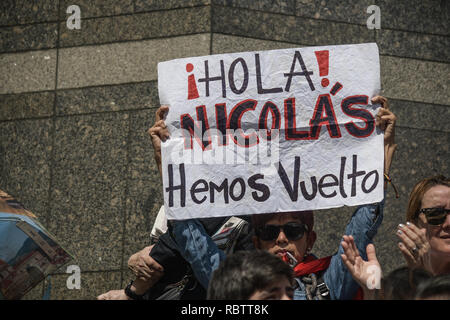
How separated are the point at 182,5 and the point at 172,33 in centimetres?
26

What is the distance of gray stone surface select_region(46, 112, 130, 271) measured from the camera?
7.50 meters

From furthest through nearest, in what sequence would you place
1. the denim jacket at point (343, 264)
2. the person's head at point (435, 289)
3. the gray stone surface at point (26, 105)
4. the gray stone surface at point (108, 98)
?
the gray stone surface at point (26, 105) → the gray stone surface at point (108, 98) → the denim jacket at point (343, 264) → the person's head at point (435, 289)

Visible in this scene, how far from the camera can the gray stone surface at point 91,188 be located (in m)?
7.50

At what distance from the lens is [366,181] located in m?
5.18

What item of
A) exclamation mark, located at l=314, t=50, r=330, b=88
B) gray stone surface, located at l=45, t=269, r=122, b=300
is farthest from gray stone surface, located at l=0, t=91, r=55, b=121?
exclamation mark, located at l=314, t=50, r=330, b=88

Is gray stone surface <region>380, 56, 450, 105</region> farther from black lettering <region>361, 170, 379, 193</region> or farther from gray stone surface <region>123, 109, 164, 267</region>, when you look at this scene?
black lettering <region>361, 170, 379, 193</region>

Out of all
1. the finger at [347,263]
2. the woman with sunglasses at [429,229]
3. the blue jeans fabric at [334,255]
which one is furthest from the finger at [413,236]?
the finger at [347,263]

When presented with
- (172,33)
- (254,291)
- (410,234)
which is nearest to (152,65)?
(172,33)

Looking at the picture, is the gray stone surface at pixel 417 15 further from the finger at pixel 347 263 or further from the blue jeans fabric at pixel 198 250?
the finger at pixel 347 263

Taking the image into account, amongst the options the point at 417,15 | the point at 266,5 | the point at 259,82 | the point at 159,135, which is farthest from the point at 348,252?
the point at 417,15

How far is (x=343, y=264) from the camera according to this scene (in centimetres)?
469

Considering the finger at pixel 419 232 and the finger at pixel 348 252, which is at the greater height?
the finger at pixel 419 232

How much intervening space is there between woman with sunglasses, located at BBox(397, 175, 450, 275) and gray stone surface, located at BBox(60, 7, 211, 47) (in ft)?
9.87

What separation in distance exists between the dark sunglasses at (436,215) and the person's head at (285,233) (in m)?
0.69
